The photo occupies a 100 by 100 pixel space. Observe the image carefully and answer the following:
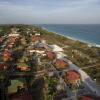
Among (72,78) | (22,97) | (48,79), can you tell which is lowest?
(22,97)

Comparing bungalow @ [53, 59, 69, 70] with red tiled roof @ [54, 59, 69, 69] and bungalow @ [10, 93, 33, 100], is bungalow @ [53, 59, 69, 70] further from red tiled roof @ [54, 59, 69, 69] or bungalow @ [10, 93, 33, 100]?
bungalow @ [10, 93, 33, 100]

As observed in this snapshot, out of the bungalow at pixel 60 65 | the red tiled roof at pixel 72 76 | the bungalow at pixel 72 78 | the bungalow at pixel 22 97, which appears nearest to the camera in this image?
the bungalow at pixel 22 97

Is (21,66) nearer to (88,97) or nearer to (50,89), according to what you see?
(50,89)


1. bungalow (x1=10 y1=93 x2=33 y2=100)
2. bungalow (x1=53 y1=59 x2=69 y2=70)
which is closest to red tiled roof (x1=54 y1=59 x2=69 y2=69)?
bungalow (x1=53 y1=59 x2=69 y2=70)

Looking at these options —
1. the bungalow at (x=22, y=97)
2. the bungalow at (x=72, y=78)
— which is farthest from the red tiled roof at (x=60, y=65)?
the bungalow at (x=22, y=97)

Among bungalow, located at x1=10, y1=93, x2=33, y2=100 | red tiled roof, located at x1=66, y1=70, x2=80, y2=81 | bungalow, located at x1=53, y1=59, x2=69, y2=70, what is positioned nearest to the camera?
bungalow, located at x1=10, y1=93, x2=33, y2=100

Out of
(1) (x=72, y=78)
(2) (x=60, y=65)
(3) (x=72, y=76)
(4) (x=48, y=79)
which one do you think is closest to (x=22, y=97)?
(4) (x=48, y=79)

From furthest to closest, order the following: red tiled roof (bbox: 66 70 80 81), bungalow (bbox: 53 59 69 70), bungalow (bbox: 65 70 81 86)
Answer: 1. bungalow (bbox: 53 59 69 70)
2. red tiled roof (bbox: 66 70 80 81)
3. bungalow (bbox: 65 70 81 86)

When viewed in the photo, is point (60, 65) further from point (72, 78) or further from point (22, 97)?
point (22, 97)

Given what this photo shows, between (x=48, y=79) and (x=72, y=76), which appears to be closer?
(x=48, y=79)

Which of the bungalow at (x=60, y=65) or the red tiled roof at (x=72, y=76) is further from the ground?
the red tiled roof at (x=72, y=76)

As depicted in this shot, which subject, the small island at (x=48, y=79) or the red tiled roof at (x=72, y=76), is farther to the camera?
the red tiled roof at (x=72, y=76)

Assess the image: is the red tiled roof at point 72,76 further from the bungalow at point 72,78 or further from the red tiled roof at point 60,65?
the red tiled roof at point 60,65
